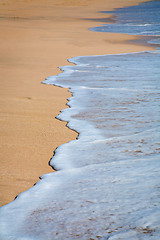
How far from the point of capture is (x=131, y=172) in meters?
2.48

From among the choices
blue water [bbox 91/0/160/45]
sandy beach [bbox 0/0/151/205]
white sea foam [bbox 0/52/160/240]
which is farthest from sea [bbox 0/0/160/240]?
blue water [bbox 91/0/160/45]

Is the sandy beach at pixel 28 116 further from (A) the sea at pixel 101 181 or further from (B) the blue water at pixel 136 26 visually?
(B) the blue water at pixel 136 26

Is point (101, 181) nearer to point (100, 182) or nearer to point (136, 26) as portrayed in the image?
point (100, 182)

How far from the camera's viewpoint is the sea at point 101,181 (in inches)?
73.6

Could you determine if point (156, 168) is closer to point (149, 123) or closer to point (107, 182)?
point (107, 182)

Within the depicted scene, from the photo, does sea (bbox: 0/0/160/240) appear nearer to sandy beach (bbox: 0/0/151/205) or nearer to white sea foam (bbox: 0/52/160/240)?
white sea foam (bbox: 0/52/160/240)

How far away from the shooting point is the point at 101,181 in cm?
237

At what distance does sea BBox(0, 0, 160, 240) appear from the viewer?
1.87 metres

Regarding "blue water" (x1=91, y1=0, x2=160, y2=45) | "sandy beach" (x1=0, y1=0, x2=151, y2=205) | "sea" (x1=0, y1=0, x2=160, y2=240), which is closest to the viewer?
"sea" (x1=0, y1=0, x2=160, y2=240)

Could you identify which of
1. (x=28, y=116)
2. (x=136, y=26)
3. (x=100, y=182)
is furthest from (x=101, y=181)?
(x=136, y=26)

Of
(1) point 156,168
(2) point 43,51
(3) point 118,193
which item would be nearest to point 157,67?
(2) point 43,51

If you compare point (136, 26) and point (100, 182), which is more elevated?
point (100, 182)

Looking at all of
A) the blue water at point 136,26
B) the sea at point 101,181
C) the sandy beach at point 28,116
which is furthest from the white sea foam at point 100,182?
the blue water at point 136,26

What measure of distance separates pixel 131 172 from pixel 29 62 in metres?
5.00
